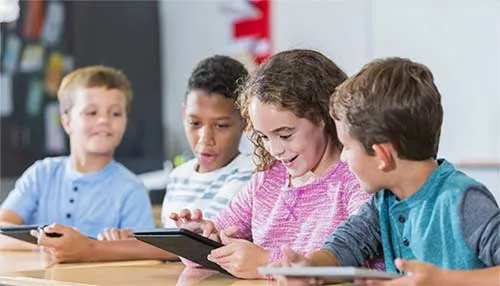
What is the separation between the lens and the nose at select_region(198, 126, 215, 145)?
2.41 m

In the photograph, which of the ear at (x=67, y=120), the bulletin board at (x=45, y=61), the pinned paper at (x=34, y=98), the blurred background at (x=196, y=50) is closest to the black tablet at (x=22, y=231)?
→ the ear at (x=67, y=120)

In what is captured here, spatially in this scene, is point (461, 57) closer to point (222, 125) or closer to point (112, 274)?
point (222, 125)

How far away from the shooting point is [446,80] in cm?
429

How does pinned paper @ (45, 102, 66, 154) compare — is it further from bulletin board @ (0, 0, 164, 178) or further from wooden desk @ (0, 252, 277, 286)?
wooden desk @ (0, 252, 277, 286)

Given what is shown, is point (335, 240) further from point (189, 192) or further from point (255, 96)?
point (189, 192)

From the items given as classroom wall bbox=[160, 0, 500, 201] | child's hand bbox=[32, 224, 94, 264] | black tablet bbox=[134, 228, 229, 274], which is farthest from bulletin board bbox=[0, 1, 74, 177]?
black tablet bbox=[134, 228, 229, 274]

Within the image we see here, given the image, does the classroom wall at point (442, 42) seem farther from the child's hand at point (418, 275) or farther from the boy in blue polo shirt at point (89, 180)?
the child's hand at point (418, 275)

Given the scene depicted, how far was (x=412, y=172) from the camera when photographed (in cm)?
167

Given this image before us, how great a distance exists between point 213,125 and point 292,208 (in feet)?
1.54

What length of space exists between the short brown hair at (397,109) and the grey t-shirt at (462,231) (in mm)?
112

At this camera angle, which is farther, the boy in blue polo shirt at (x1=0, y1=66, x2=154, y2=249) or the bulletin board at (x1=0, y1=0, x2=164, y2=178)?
the bulletin board at (x1=0, y1=0, x2=164, y2=178)

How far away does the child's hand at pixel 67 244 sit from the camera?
2.28 metres

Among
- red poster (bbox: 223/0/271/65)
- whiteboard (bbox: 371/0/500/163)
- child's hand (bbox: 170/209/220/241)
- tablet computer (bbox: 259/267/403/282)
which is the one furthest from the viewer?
red poster (bbox: 223/0/271/65)

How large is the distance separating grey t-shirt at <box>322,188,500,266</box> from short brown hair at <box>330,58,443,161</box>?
11cm
